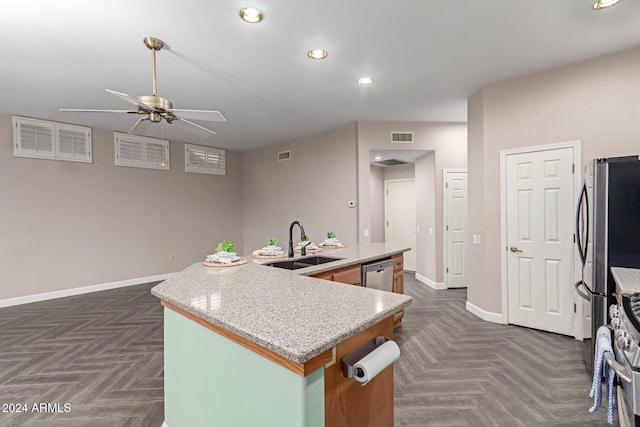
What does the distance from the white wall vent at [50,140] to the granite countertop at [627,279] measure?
265 inches

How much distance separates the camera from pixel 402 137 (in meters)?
5.00

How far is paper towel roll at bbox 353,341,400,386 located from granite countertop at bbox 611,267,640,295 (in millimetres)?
1627

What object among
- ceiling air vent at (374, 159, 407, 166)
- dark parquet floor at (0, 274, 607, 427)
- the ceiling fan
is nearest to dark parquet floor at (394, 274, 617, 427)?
dark parquet floor at (0, 274, 607, 427)

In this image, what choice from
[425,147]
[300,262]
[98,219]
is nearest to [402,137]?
[425,147]

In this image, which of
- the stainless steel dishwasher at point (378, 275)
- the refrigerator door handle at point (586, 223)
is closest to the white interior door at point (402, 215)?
the stainless steel dishwasher at point (378, 275)

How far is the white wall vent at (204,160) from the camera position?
6320 millimetres

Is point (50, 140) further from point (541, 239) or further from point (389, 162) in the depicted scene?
point (541, 239)

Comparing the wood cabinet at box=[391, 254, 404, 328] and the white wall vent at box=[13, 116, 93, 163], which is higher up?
the white wall vent at box=[13, 116, 93, 163]

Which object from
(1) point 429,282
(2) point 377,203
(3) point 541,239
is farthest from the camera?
(2) point 377,203

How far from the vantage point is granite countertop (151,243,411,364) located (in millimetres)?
979

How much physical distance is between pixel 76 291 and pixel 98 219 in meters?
1.22

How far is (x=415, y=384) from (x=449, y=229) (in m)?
3.33

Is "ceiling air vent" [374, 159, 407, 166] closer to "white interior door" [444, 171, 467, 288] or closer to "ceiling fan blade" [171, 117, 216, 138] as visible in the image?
"white interior door" [444, 171, 467, 288]

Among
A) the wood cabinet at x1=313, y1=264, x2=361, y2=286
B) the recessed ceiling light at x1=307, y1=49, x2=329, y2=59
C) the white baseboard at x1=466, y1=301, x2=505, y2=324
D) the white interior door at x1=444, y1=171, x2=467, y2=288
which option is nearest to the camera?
the wood cabinet at x1=313, y1=264, x2=361, y2=286
